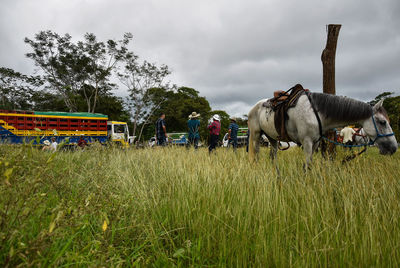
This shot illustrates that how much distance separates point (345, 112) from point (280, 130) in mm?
1127

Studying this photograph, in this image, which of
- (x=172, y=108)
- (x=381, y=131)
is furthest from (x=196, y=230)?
(x=172, y=108)

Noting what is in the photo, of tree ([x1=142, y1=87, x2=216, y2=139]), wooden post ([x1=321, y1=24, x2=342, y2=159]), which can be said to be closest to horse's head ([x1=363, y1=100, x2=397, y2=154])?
wooden post ([x1=321, y1=24, x2=342, y2=159])

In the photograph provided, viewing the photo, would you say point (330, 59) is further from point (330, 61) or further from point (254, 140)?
point (254, 140)

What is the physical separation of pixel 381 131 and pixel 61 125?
19080 mm

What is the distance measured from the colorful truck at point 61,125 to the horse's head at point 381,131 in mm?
12874

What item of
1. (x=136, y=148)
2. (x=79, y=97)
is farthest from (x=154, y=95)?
(x=136, y=148)

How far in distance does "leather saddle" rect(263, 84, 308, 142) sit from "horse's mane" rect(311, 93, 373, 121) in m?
0.39

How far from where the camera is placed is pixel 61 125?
16734 millimetres

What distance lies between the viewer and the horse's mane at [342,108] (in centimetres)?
357

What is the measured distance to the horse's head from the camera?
11.2 ft

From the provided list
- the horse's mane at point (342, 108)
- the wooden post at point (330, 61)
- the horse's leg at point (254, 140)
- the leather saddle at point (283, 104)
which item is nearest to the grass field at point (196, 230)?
the horse's mane at point (342, 108)

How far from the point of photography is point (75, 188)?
3.02 m

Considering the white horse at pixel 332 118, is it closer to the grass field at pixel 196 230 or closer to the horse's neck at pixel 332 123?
the horse's neck at pixel 332 123

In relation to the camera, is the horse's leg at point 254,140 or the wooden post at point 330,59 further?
the horse's leg at point 254,140
